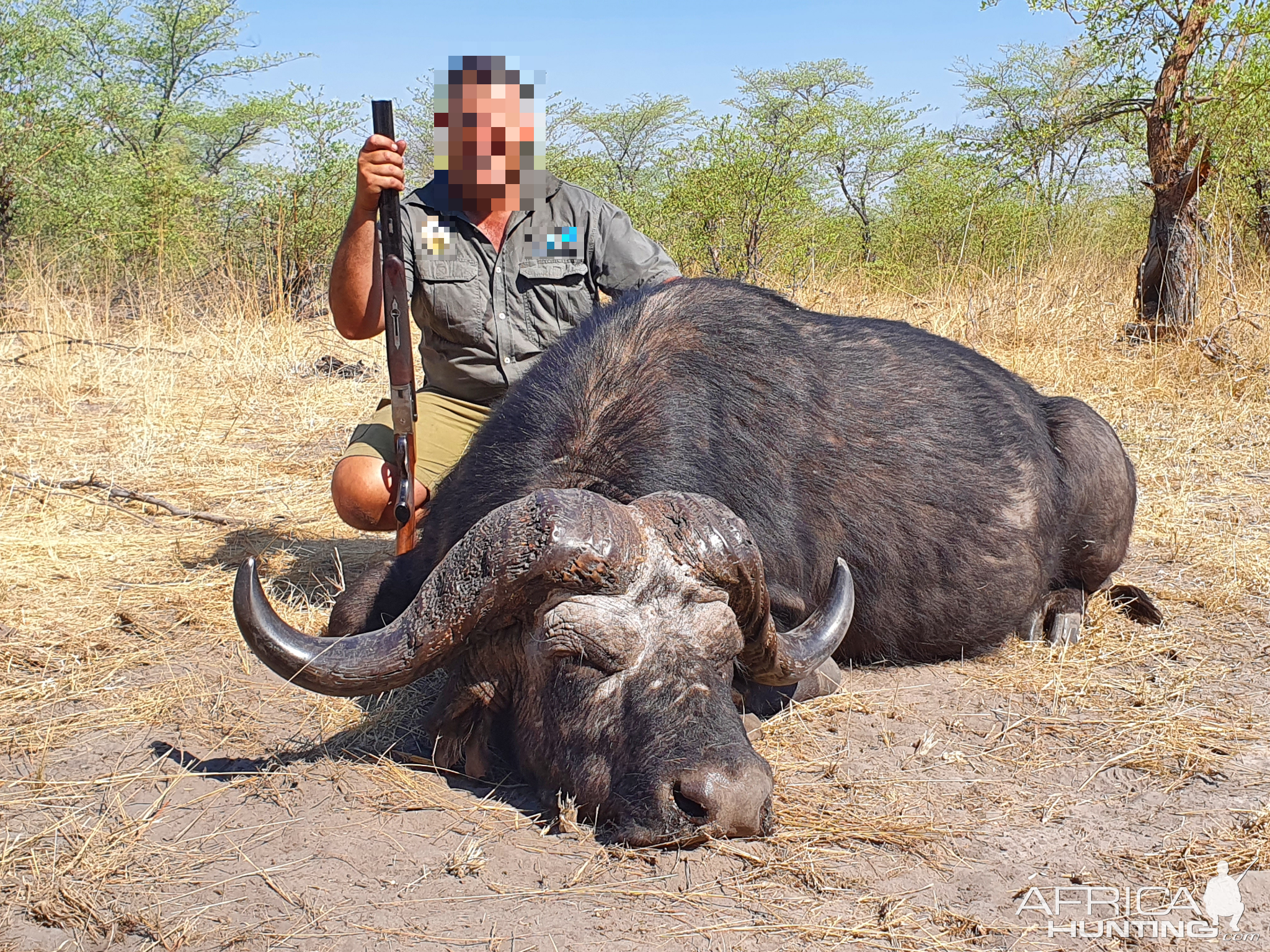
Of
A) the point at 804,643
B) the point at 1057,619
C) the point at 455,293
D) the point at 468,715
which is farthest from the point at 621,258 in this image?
the point at 1057,619

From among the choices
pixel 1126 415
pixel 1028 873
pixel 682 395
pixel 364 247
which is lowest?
pixel 1028 873

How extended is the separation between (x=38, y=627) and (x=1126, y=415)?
743 centimetres

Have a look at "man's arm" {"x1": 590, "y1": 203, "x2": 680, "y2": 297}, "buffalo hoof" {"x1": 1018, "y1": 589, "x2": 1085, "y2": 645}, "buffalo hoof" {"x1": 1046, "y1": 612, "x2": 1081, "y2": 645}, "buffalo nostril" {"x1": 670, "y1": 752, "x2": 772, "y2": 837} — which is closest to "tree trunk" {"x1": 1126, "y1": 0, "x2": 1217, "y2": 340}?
"buffalo hoof" {"x1": 1018, "y1": 589, "x2": 1085, "y2": 645}

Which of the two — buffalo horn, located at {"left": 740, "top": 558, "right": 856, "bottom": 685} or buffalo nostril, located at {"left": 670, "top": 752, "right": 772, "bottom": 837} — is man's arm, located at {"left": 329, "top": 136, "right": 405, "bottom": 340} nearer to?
buffalo horn, located at {"left": 740, "top": 558, "right": 856, "bottom": 685}

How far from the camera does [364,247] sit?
13.9ft

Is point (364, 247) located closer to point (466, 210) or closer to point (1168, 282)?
point (466, 210)

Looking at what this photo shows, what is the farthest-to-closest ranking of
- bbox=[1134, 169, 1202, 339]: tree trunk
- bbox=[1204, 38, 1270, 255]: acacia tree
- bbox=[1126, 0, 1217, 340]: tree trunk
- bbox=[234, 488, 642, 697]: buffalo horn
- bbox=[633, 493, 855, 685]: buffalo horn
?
bbox=[1134, 169, 1202, 339]: tree trunk
bbox=[1126, 0, 1217, 340]: tree trunk
bbox=[1204, 38, 1270, 255]: acacia tree
bbox=[633, 493, 855, 685]: buffalo horn
bbox=[234, 488, 642, 697]: buffalo horn

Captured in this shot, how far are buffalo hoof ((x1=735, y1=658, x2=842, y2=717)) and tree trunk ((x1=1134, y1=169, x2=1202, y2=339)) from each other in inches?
281

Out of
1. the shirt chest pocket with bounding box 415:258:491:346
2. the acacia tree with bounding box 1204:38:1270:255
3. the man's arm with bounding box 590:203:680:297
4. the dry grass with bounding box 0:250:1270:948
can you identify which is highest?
the acacia tree with bounding box 1204:38:1270:255

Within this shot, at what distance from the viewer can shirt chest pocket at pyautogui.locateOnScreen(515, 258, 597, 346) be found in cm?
470

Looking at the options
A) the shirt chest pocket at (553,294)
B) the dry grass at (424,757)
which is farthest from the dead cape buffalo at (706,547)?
the shirt chest pocket at (553,294)

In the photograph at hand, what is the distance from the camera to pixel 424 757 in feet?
10.8

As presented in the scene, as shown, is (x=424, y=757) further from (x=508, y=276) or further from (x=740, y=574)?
(x=508, y=276)

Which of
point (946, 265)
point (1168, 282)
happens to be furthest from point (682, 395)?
point (946, 265)
